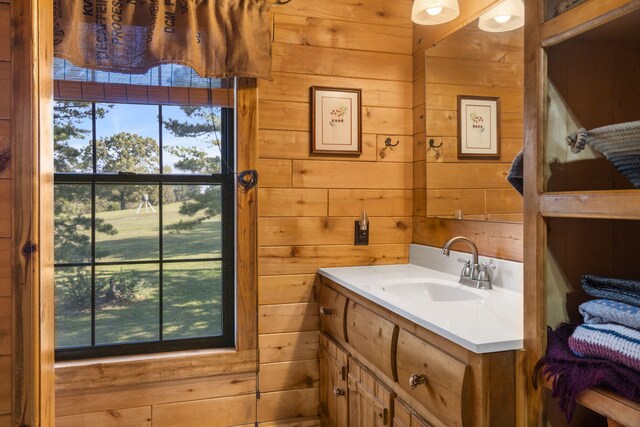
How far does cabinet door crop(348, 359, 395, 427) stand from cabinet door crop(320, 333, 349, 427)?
0.24 ft

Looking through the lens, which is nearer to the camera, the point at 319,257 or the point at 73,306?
the point at 73,306

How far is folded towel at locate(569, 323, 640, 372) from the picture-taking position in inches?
36.2

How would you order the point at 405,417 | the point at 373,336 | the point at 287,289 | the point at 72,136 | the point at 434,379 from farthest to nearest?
the point at 287,289 → the point at 72,136 → the point at 373,336 → the point at 405,417 → the point at 434,379

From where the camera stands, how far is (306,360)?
240 cm

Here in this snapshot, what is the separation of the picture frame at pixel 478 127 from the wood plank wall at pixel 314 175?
1.42 ft

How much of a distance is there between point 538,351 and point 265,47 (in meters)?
1.74

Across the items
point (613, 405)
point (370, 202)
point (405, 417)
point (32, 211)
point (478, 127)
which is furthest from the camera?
point (370, 202)

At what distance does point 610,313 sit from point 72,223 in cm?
211

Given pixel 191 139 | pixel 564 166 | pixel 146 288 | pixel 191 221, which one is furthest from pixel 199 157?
pixel 564 166

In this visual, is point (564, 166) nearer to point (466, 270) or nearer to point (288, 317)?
point (466, 270)

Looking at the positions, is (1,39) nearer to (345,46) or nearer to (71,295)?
(71,295)

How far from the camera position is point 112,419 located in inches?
84.6

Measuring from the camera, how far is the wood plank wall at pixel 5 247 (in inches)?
39.8

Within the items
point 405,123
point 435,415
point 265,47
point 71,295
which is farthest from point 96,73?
point 435,415
